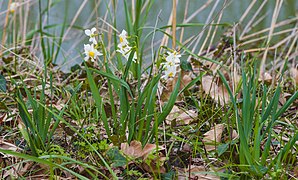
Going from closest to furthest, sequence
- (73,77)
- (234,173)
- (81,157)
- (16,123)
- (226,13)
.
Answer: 1. (234,173)
2. (81,157)
3. (16,123)
4. (73,77)
5. (226,13)

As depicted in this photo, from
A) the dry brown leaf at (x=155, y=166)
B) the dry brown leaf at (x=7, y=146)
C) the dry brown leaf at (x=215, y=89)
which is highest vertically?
the dry brown leaf at (x=215, y=89)

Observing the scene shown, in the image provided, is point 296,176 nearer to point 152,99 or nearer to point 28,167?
point 152,99

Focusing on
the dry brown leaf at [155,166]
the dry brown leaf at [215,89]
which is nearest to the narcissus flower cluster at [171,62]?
the dry brown leaf at [155,166]

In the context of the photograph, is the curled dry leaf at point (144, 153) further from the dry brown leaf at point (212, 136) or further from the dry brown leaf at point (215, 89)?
the dry brown leaf at point (215, 89)

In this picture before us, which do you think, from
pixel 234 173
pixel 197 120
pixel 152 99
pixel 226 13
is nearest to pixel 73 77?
pixel 197 120

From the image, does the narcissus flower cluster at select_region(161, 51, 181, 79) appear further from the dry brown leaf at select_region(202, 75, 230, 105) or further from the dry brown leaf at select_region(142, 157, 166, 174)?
the dry brown leaf at select_region(202, 75, 230, 105)

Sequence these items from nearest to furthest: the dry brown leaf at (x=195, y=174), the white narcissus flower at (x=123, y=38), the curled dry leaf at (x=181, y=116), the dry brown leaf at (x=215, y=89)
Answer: the dry brown leaf at (x=195, y=174)
the white narcissus flower at (x=123, y=38)
the curled dry leaf at (x=181, y=116)
the dry brown leaf at (x=215, y=89)

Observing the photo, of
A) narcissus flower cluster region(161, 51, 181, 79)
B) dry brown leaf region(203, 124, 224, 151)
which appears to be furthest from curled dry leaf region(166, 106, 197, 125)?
narcissus flower cluster region(161, 51, 181, 79)

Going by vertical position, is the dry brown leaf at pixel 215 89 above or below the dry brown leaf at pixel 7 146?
above
